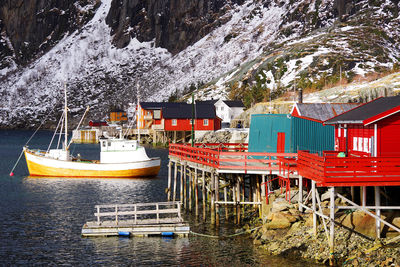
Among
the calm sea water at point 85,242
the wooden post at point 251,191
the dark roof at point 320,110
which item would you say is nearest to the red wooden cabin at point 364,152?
the dark roof at point 320,110

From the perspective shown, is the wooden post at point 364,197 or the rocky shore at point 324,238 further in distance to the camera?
the wooden post at point 364,197

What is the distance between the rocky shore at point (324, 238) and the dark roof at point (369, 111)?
473cm

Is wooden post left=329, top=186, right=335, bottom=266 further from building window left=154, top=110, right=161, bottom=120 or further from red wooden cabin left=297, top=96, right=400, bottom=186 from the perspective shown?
building window left=154, top=110, right=161, bottom=120

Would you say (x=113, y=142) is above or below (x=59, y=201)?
above

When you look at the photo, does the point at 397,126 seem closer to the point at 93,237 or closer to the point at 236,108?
the point at 93,237

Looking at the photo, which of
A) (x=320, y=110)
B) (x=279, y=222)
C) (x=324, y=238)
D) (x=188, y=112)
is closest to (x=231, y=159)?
(x=279, y=222)

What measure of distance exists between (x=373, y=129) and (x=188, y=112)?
8342 cm

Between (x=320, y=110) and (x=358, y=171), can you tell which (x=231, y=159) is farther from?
(x=358, y=171)

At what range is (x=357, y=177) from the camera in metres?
26.9

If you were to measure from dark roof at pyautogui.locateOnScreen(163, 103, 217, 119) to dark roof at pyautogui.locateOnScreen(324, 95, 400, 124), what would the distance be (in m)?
75.7

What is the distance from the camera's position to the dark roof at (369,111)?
3000 centimetres

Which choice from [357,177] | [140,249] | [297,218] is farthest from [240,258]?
[357,177]

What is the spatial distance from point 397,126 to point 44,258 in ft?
68.1

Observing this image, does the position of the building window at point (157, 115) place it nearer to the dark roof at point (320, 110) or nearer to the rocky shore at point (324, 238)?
the dark roof at point (320, 110)
